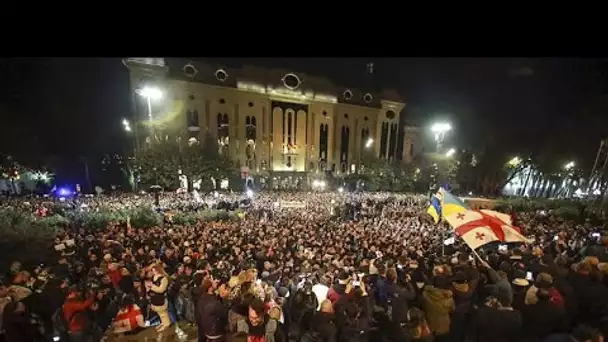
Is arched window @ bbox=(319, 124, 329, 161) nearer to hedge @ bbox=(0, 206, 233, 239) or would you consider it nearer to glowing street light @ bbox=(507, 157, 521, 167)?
glowing street light @ bbox=(507, 157, 521, 167)

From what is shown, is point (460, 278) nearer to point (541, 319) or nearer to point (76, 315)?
point (541, 319)

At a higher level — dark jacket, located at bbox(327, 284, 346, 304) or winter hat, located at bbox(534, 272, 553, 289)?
winter hat, located at bbox(534, 272, 553, 289)

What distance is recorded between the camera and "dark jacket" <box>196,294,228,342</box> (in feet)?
10.8

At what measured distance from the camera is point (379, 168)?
20.1 meters

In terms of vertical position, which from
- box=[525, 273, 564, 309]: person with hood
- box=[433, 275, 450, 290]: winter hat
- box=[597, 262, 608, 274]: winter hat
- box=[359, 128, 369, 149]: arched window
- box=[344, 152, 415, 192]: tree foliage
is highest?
box=[359, 128, 369, 149]: arched window

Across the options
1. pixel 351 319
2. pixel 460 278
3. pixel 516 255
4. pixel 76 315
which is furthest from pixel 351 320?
pixel 516 255

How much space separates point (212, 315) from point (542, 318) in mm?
2838

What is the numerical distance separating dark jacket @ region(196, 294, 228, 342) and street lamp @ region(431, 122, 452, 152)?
919 centimetres

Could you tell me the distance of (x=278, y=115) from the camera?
78.4 ft

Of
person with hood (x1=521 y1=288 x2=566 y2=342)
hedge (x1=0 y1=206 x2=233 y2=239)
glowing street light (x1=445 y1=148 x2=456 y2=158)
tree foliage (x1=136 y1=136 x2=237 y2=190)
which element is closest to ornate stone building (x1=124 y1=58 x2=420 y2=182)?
tree foliage (x1=136 y1=136 x2=237 y2=190)

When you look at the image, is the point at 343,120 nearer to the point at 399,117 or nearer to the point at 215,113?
the point at 399,117

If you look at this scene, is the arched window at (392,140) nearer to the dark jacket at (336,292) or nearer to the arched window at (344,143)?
the arched window at (344,143)

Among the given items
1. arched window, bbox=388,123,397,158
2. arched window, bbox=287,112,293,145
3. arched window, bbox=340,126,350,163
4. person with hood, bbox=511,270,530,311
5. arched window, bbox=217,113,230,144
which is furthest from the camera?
arched window, bbox=340,126,350,163
